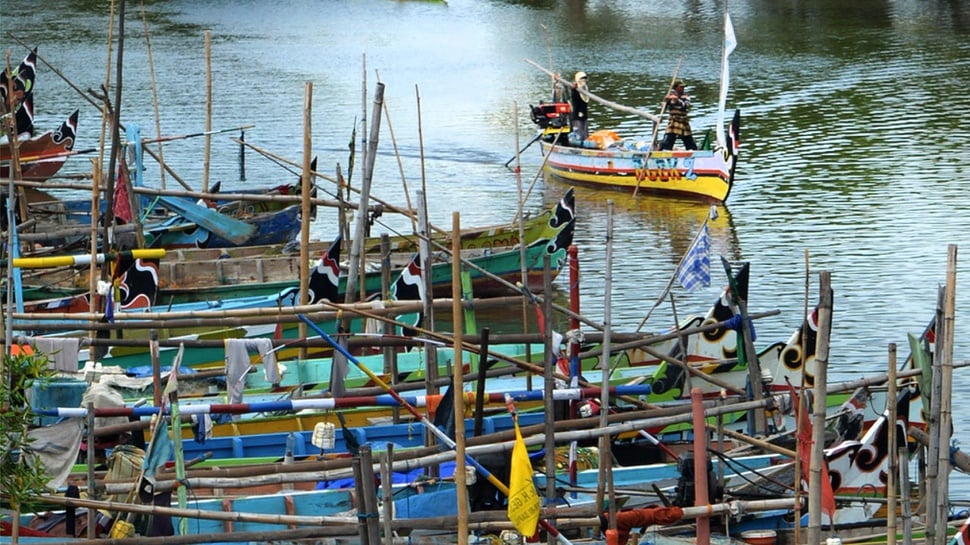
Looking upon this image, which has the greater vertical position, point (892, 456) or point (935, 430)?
point (935, 430)

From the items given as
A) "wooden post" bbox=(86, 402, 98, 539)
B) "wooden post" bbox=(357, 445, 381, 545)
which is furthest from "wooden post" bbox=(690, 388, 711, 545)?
"wooden post" bbox=(86, 402, 98, 539)

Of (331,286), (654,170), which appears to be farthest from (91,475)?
(654,170)

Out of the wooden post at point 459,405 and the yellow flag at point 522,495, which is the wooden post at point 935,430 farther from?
the wooden post at point 459,405

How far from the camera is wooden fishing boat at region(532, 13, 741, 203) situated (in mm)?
27969

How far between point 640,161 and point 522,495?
20958mm

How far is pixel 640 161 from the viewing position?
96.1 feet

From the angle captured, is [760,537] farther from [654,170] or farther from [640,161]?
[640,161]

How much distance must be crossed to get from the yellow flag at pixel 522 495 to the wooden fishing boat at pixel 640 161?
18756mm

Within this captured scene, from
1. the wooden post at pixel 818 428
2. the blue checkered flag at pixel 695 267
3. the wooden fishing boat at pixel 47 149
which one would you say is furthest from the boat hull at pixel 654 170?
the wooden post at pixel 818 428

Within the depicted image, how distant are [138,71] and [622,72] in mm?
14946

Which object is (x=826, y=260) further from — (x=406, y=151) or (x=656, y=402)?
(x=406, y=151)

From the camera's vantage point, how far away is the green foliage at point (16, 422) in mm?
8617

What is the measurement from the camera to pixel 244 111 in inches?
1555

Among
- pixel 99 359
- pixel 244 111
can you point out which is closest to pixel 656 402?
pixel 99 359
